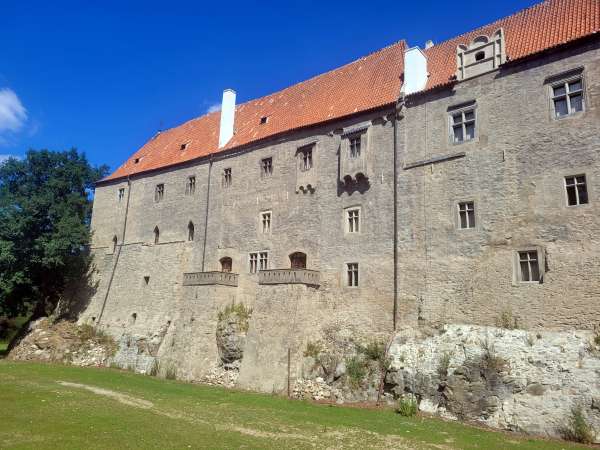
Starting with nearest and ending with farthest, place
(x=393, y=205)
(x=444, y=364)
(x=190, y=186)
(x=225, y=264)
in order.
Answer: (x=444, y=364) < (x=393, y=205) < (x=225, y=264) < (x=190, y=186)

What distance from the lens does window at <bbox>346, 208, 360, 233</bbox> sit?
2320 cm

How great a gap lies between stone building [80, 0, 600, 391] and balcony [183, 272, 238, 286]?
3.6 inches

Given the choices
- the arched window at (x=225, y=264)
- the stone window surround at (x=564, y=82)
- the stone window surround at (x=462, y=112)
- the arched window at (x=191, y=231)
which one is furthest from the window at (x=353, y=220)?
the arched window at (x=191, y=231)

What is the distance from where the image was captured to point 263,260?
2688 cm

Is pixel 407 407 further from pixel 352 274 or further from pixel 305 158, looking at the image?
pixel 305 158

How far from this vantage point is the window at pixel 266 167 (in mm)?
27922

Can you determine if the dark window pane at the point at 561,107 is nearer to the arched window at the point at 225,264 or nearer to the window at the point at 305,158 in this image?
the window at the point at 305,158

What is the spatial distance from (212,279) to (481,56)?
1679 centimetres

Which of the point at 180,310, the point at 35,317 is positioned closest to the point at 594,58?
the point at 180,310

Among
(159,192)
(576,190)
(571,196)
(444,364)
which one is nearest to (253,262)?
(159,192)

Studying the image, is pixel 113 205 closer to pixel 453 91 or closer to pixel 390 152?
pixel 390 152

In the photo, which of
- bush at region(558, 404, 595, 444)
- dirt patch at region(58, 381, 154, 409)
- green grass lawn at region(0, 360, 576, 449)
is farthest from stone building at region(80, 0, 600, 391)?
dirt patch at region(58, 381, 154, 409)

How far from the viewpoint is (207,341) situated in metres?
25.2

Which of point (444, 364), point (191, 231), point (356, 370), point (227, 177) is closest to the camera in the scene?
point (444, 364)
